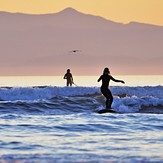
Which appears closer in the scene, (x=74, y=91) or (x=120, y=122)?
(x=120, y=122)

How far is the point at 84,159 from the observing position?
54.1 feet

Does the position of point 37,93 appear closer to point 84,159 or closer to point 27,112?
point 27,112

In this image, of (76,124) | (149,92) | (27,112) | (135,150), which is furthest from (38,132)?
(149,92)

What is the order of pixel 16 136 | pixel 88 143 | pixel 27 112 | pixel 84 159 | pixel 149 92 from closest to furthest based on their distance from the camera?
1. pixel 84 159
2. pixel 88 143
3. pixel 16 136
4. pixel 27 112
5. pixel 149 92

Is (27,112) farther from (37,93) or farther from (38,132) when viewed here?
(37,93)

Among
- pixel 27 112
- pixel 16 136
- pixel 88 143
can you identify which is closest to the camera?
pixel 88 143

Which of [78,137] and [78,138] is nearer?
[78,138]

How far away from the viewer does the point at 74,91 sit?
5028 centimetres

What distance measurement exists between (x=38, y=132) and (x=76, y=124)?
2945 millimetres

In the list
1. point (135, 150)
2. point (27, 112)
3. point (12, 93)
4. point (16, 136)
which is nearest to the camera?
point (135, 150)

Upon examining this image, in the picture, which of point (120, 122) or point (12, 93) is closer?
point (120, 122)

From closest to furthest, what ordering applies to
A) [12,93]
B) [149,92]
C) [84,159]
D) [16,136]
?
[84,159] → [16,136] → [12,93] → [149,92]

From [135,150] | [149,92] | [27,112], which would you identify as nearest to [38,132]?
[135,150]

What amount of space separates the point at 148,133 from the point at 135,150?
3889mm
